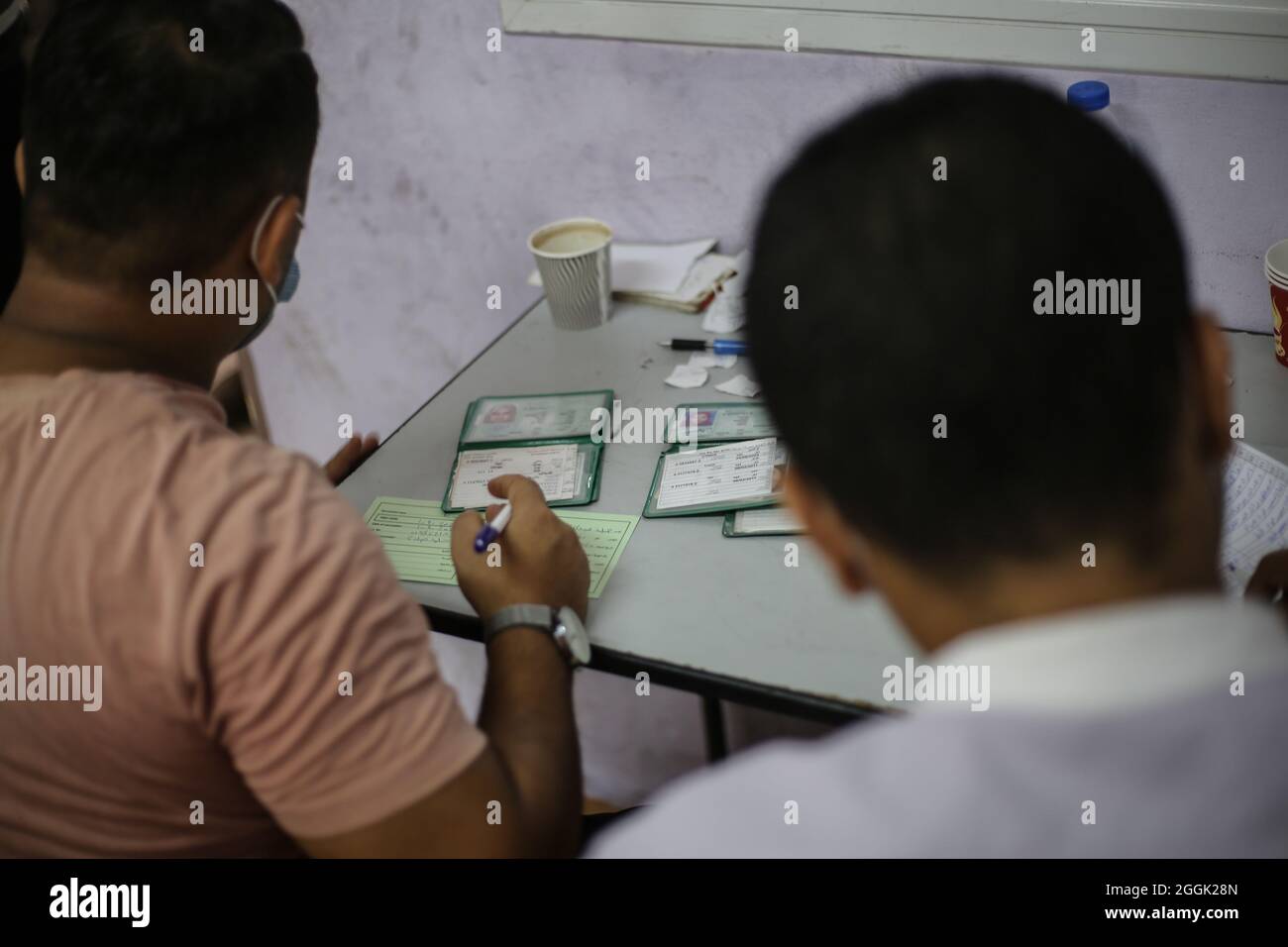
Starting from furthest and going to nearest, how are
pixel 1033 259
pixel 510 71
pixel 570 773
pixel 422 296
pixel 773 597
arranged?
pixel 422 296
pixel 510 71
pixel 773 597
pixel 570 773
pixel 1033 259

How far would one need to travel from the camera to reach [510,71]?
1.70 metres

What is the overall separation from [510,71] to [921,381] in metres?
1.34

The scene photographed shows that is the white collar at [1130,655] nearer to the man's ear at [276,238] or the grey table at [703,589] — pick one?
the grey table at [703,589]

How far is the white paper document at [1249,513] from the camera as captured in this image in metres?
0.98

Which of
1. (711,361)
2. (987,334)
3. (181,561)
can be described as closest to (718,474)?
(711,361)

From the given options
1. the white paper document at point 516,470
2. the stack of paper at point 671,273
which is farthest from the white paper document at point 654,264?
the white paper document at point 516,470

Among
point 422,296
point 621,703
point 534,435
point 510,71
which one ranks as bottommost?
point 621,703

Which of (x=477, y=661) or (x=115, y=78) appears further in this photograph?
(x=477, y=661)

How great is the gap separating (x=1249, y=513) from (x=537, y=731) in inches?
26.4

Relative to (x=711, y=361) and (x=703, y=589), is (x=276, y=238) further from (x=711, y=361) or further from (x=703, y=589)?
(x=711, y=361)

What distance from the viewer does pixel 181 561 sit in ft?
2.46
